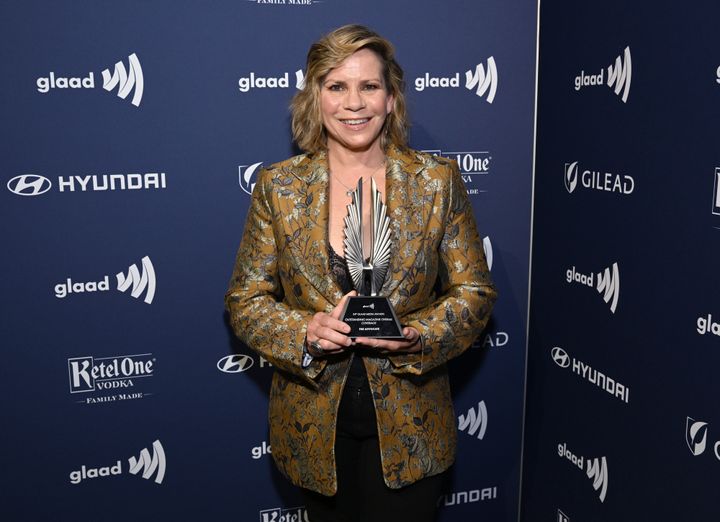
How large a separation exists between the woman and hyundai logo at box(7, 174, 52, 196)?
2.45 feet

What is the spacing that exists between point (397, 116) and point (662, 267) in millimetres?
879

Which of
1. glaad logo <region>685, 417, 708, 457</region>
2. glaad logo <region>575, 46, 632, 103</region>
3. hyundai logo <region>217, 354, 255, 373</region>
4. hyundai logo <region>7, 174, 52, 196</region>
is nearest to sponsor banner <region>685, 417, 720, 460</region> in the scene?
glaad logo <region>685, 417, 708, 457</region>

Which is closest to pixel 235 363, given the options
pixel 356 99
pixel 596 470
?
pixel 356 99

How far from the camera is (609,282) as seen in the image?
8.10 ft

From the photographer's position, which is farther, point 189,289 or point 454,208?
point 189,289

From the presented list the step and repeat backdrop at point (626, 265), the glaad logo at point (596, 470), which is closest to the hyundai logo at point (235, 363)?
the step and repeat backdrop at point (626, 265)

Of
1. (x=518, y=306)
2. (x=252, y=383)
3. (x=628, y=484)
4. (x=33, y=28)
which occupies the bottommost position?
(x=628, y=484)

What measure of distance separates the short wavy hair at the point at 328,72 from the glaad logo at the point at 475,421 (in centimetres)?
128

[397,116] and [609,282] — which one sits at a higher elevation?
[397,116]

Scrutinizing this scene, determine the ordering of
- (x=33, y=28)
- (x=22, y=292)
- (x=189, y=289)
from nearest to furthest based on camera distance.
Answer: (x=33, y=28) → (x=22, y=292) → (x=189, y=289)

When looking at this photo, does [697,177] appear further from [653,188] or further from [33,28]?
[33,28]

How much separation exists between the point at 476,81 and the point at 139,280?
139cm

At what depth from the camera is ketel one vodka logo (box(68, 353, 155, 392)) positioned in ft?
8.64

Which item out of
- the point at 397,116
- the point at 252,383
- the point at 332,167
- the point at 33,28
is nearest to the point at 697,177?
the point at 397,116
